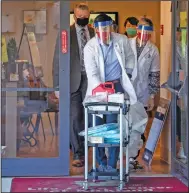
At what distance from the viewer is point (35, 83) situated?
5645 mm

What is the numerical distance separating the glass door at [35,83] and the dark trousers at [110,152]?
312mm

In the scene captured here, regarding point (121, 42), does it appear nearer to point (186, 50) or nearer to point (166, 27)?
point (186, 50)

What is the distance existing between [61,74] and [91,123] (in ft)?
2.28

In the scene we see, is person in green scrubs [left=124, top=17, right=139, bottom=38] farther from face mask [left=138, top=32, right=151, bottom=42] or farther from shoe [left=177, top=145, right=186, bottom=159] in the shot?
shoe [left=177, top=145, right=186, bottom=159]

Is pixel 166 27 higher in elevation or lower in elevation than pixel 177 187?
higher

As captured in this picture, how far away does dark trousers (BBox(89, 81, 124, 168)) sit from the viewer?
17.8 feet

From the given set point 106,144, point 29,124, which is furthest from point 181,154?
point 29,124

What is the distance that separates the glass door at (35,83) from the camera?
561 centimetres

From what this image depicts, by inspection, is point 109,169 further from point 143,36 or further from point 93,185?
point 143,36

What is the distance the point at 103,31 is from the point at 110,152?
3.72ft

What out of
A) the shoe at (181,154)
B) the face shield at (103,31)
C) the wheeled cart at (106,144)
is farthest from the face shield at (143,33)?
the shoe at (181,154)

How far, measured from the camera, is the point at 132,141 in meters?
6.12

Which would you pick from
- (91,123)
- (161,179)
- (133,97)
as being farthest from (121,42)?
(161,179)

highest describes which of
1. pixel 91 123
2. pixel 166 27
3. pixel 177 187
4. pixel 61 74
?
pixel 166 27
